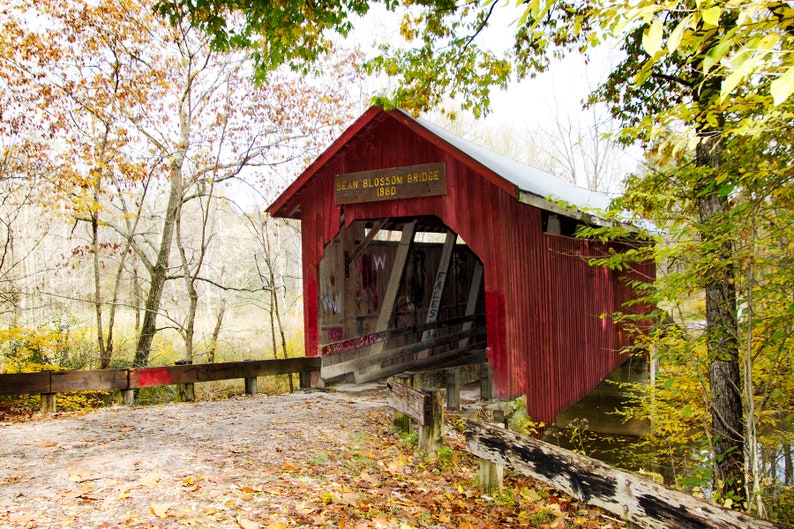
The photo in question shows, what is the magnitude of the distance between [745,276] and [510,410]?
3789mm

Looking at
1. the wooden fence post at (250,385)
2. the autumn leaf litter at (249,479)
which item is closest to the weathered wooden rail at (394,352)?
the wooden fence post at (250,385)

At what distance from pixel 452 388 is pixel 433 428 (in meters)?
1.98

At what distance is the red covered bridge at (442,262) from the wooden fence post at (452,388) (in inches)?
30.8

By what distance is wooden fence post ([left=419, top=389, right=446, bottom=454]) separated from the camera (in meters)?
5.89

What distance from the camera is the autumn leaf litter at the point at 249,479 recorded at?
13.4ft

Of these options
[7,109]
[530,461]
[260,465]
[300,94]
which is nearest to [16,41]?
[7,109]

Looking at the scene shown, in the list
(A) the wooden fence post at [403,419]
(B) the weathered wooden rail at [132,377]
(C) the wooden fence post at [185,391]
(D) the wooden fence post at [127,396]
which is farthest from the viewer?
(C) the wooden fence post at [185,391]

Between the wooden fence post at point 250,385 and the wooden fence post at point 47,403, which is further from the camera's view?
the wooden fence post at point 250,385

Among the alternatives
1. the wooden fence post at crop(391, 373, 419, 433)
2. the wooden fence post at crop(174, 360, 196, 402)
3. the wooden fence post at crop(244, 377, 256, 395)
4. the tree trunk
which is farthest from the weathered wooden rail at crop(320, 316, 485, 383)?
the tree trunk

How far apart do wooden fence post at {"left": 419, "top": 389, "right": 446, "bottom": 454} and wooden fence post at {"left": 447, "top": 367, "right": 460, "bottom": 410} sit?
6.18 feet

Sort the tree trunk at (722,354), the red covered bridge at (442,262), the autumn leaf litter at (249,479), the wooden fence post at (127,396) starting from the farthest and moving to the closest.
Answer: the red covered bridge at (442,262) → the wooden fence post at (127,396) → the tree trunk at (722,354) → the autumn leaf litter at (249,479)

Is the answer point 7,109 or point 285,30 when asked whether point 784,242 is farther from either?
point 7,109

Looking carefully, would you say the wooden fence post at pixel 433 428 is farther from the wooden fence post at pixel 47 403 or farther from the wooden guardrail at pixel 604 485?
the wooden fence post at pixel 47 403

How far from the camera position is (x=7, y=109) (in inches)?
485
